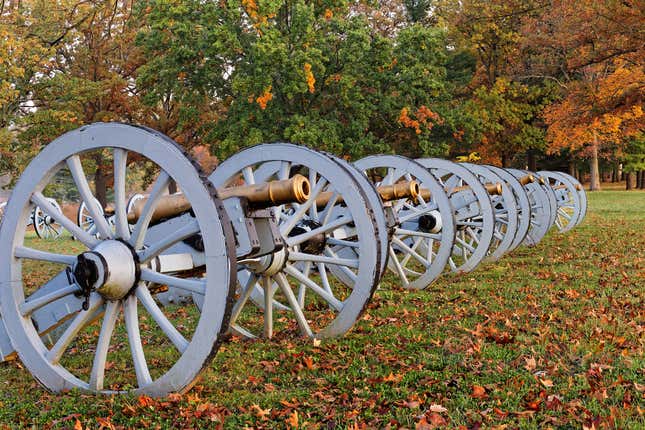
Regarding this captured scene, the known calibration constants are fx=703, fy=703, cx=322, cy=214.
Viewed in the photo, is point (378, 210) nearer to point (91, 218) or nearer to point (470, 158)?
point (91, 218)

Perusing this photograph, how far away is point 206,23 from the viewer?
23281 mm

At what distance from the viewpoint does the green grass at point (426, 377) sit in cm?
389

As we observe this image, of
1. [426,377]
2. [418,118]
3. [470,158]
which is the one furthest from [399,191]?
[470,158]

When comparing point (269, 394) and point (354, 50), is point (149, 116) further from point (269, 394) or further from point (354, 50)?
point (269, 394)

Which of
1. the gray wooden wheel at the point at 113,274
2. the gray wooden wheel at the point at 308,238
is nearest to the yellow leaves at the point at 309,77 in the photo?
the gray wooden wheel at the point at 308,238

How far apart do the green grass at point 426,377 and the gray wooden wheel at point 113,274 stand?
0.24 meters

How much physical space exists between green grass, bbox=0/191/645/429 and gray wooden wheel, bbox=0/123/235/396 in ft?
0.79

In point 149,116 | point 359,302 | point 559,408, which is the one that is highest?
point 149,116

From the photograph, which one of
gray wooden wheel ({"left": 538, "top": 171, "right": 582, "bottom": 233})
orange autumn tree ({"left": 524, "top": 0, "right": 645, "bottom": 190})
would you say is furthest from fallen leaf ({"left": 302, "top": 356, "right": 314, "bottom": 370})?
orange autumn tree ({"left": 524, "top": 0, "right": 645, "bottom": 190})

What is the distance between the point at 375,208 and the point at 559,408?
9.27 ft

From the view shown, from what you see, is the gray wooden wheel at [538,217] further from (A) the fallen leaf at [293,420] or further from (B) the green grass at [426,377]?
(A) the fallen leaf at [293,420]

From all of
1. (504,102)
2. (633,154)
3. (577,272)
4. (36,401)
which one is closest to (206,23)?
(504,102)

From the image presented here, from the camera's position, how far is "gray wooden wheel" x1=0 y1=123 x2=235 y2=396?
12.4 feet

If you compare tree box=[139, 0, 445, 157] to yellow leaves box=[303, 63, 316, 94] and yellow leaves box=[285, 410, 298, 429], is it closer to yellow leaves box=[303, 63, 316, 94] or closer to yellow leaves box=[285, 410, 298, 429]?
yellow leaves box=[303, 63, 316, 94]
